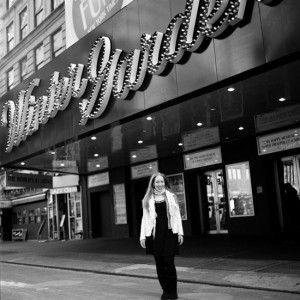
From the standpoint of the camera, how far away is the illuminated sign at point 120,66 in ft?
29.3

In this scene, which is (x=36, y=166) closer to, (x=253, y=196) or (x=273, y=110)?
(x=253, y=196)

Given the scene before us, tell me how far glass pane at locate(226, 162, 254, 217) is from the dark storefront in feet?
0.13

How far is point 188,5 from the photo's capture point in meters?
9.54

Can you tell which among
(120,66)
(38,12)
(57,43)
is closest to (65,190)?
(57,43)

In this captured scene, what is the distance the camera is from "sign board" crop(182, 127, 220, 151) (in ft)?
49.2

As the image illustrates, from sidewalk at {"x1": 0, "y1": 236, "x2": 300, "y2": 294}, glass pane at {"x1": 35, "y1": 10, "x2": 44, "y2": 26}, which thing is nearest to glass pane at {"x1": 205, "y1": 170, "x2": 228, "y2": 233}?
sidewalk at {"x1": 0, "y1": 236, "x2": 300, "y2": 294}

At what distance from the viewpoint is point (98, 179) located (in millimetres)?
22922

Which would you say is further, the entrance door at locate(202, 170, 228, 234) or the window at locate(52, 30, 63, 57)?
the window at locate(52, 30, 63, 57)

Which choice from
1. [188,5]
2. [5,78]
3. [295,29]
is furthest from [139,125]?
[5,78]

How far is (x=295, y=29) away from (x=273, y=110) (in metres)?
5.20

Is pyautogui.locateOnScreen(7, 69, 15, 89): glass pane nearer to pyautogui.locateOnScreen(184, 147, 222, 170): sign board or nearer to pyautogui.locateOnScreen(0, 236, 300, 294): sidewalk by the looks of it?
pyautogui.locateOnScreen(184, 147, 222, 170): sign board

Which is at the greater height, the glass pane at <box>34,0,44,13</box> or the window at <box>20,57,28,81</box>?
the glass pane at <box>34,0,44,13</box>

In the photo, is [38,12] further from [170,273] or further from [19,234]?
[170,273]

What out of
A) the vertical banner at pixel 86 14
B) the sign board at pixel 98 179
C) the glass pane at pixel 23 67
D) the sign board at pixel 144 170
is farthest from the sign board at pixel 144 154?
the glass pane at pixel 23 67
